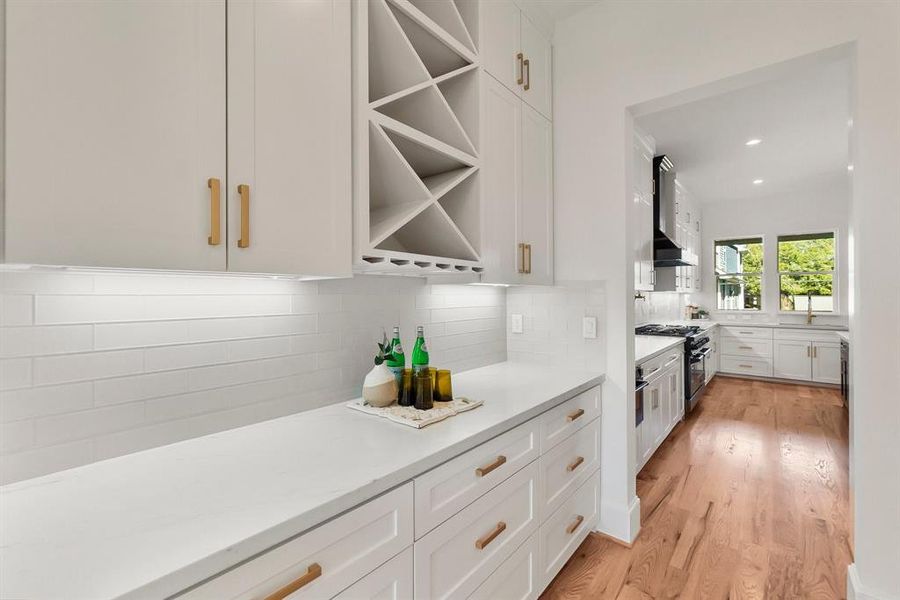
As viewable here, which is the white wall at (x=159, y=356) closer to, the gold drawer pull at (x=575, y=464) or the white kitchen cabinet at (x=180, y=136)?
the white kitchen cabinet at (x=180, y=136)

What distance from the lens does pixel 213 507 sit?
860 mm

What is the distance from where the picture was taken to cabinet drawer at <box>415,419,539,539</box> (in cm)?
115

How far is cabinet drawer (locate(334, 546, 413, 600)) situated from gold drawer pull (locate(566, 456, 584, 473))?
1040 millimetres

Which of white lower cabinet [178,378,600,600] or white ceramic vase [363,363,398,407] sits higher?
white ceramic vase [363,363,398,407]

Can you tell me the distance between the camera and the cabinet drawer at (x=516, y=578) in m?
1.41

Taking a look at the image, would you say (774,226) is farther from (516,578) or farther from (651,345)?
(516,578)

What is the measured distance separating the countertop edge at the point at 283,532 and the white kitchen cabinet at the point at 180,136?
0.59 meters

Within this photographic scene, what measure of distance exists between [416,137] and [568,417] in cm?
137

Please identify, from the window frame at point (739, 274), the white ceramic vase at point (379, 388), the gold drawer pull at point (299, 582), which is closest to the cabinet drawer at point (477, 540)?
the gold drawer pull at point (299, 582)

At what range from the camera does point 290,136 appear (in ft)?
3.72

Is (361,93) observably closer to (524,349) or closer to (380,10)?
(380,10)

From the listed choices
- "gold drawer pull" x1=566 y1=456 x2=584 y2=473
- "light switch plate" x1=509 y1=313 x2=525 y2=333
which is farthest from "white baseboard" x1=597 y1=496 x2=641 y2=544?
"light switch plate" x1=509 y1=313 x2=525 y2=333

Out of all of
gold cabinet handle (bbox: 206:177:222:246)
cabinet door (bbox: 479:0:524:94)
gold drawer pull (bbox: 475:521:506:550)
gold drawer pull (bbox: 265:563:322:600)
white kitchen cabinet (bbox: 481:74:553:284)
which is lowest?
gold drawer pull (bbox: 475:521:506:550)

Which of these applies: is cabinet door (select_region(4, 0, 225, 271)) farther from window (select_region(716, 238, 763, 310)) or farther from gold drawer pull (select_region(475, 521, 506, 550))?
window (select_region(716, 238, 763, 310))
